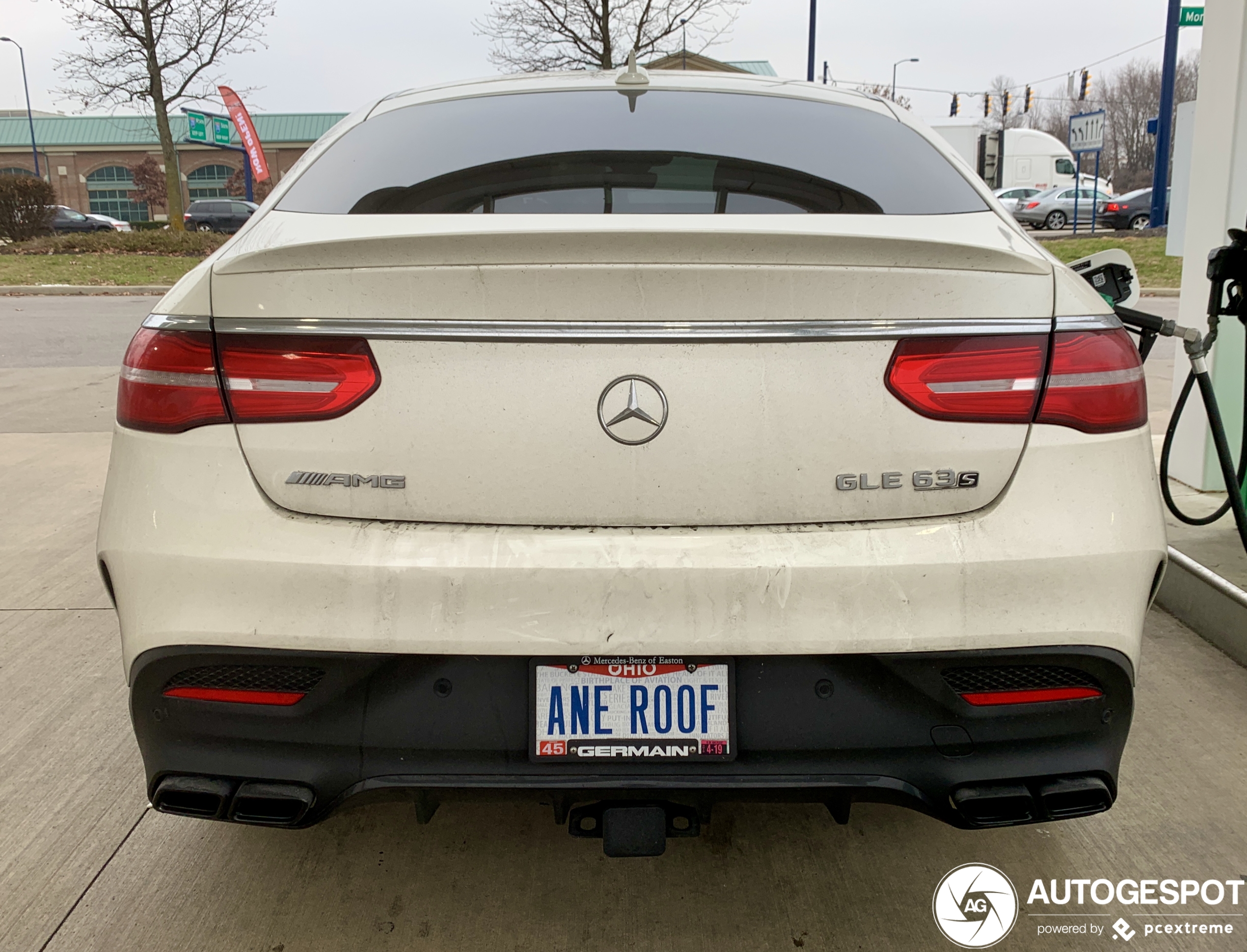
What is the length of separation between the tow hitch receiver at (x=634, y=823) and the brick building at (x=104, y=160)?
70.8 metres

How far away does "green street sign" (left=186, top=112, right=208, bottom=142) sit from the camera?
35875mm

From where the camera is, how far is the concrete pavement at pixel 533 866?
2066 mm

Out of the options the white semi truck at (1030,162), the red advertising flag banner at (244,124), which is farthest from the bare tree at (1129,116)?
the red advertising flag banner at (244,124)

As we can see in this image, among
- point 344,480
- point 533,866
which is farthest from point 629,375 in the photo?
point 533,866

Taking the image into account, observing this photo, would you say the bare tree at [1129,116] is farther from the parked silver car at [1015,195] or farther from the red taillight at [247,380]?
the red taillight at [247,380]

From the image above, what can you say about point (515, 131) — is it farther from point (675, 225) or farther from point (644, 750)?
point (644, 750)

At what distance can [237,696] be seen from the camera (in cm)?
175

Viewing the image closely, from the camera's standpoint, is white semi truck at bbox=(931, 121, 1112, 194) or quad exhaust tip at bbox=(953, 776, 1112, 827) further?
white semi truck at bbox=(931, 121, 1112, 194)

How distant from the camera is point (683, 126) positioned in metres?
2.36

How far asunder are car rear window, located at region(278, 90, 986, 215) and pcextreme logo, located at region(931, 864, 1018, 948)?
54.8 inches

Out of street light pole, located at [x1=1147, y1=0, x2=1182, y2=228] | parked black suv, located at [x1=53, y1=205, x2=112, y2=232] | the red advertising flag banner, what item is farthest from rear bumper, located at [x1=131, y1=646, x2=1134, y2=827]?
parked black suv, located at [x1=53, y1=205, x2=112, y2=232]

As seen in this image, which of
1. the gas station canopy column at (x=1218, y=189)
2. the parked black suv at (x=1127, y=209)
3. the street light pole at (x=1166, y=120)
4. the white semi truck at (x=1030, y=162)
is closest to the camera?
the gas station canopy column at (x=1218, y=189)

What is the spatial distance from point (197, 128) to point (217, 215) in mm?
4299

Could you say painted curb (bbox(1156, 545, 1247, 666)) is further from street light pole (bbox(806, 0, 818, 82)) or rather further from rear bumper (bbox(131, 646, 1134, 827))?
street light pole (bbox(806, 0, 818, 82))
